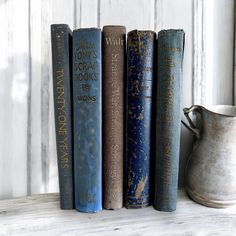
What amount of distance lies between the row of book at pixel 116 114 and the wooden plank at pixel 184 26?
16 centimetres

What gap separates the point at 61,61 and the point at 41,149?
227mm

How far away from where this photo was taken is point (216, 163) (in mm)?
520

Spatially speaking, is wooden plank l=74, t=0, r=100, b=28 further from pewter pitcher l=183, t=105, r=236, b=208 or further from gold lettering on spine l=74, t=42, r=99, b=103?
pewter pitcher l=183, t=105, r=236, b=208

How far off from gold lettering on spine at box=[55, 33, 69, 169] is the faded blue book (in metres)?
0.02

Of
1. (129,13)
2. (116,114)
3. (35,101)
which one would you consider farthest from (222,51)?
(35,101)

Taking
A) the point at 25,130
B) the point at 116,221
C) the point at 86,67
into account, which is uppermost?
the point at 86,67

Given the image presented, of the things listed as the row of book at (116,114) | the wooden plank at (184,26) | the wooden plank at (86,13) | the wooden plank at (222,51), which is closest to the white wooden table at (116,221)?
the row of book at (116,114)

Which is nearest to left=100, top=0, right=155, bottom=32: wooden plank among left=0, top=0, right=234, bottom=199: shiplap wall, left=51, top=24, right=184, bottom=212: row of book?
left=0, top=0, right=234, bottom=199: shiplap wall

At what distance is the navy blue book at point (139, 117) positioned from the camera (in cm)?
49

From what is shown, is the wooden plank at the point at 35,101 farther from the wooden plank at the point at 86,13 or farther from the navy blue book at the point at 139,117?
the navy blue book at the point at 139,117

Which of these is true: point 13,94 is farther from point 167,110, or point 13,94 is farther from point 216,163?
point 216,163

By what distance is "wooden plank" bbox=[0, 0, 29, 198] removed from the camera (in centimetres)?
58

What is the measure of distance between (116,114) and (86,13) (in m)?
0.26

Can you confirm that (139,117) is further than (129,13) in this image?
No
